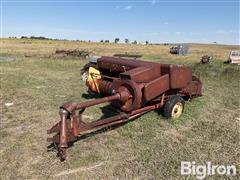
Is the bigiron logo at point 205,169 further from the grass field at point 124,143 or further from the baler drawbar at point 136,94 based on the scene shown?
the baler drawbar at point 136,94

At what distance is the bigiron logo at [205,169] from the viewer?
471 cm

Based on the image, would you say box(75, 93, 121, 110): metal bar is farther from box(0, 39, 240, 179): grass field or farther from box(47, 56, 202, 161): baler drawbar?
Result: box(0, 39, 240, 179): grass field

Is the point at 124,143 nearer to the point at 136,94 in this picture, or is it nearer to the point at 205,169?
the point at 136,94

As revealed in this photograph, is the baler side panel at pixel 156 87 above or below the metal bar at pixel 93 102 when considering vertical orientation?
above

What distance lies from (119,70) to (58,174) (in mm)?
3875

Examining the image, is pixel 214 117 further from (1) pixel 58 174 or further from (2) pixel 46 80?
(2) pixel 46 80

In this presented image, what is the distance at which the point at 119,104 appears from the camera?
20.4 feet

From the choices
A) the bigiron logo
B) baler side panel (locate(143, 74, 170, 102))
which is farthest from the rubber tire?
the bigiron logo

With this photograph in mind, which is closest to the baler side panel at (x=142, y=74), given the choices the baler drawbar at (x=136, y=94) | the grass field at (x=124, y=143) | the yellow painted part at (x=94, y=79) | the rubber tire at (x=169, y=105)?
the baler drawbar at (x=136, y=94)

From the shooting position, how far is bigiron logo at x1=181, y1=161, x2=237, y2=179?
4.71m

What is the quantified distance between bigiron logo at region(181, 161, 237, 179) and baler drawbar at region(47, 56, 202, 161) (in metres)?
1.65

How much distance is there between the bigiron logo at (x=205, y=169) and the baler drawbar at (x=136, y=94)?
1.65 meters

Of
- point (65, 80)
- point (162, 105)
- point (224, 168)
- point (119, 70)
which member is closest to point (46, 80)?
point (65, 80)

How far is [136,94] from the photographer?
5973 mm
